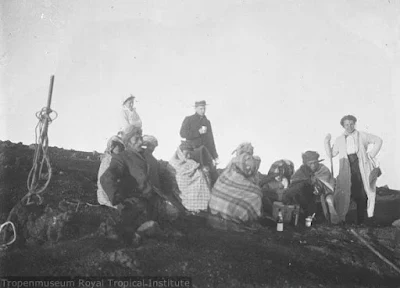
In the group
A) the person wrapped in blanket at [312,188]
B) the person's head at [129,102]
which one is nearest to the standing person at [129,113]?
the person's head at [129,102]

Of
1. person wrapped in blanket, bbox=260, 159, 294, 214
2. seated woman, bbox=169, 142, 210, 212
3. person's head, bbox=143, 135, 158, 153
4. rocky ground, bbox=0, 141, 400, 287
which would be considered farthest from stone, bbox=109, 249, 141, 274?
person wrapped in blanket, bbox=260, 159, 294, 214

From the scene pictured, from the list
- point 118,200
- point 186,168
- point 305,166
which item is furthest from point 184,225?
point 305,166

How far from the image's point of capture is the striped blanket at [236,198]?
18.4ft

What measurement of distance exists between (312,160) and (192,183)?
98.0 inches

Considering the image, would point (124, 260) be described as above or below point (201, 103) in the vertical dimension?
below

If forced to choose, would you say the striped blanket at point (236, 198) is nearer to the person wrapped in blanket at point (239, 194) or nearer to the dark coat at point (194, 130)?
the person wrapped in blanket at point (239, 194)

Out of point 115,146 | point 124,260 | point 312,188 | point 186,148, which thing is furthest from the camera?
point 186,148

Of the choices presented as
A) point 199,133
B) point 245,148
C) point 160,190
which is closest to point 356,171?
point 245,148

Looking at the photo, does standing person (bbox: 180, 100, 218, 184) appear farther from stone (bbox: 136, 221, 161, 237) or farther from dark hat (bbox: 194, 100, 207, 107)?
stone (bbox: 136, 221, 161, 237)

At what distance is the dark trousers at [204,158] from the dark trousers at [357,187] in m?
2.85

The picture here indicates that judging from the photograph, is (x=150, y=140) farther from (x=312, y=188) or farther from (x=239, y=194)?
(x=312, y=188)

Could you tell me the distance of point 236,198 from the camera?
5711mm

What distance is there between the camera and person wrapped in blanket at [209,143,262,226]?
561 cm

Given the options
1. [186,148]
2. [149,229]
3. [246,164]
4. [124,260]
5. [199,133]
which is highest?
[199,133]
